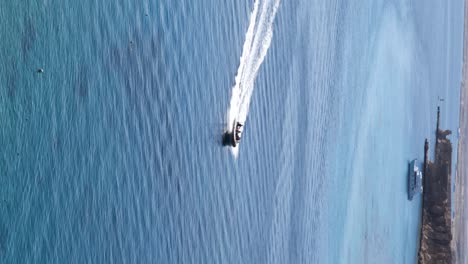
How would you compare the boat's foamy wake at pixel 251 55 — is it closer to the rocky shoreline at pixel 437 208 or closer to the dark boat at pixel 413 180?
the dark boat at pixel 413 180

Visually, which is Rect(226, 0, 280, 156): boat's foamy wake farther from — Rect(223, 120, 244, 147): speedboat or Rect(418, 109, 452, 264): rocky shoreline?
Rect(418, 109, 452, 264): rocky shoreline

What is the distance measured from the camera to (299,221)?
5.81ft

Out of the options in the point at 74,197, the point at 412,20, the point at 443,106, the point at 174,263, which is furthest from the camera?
the point at 443,106

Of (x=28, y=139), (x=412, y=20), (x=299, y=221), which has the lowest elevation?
(x=299, y=221)

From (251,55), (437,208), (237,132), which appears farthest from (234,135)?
(437,208)

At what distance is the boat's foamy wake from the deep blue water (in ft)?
0.09

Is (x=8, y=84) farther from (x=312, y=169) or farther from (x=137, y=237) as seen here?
(x=312, y=169)

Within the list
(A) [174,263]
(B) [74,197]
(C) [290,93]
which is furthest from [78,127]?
(C) [290,93]

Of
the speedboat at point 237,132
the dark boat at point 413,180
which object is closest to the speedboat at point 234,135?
the speedboat at point 237,132

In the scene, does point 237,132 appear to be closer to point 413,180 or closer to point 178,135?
point 178,135

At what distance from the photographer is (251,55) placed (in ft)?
4.79

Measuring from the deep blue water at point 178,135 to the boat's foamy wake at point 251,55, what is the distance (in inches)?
1.1

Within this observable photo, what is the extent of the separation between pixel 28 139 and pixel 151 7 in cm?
37

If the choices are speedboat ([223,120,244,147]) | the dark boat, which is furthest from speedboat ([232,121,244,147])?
the dark boat
